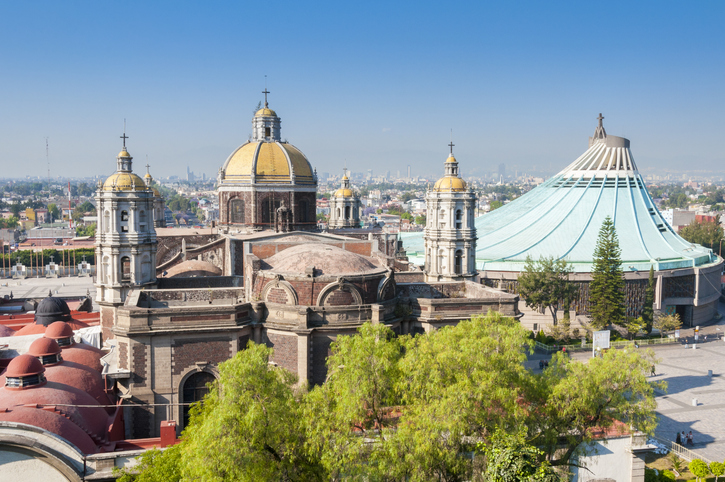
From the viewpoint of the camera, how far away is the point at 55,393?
21.3 metres

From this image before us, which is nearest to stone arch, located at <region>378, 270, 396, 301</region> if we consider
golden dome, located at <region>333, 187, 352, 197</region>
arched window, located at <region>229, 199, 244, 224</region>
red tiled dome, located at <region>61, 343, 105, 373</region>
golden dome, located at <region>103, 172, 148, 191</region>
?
red tiled dome, located at <region>61, 343, 105, 373</region>

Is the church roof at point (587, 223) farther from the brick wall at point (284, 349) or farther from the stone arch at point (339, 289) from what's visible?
the brick wall at point (284, 349)

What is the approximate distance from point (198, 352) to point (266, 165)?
21.6 m

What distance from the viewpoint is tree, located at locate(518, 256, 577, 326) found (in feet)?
151

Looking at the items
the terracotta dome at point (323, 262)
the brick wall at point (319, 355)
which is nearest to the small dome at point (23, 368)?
the terracotta dome at point (323, 262)

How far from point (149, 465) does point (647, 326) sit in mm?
40868

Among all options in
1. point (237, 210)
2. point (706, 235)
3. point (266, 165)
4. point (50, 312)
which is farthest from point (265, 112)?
point (706, 235)

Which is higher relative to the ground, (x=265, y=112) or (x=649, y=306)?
(x=265, y=112)

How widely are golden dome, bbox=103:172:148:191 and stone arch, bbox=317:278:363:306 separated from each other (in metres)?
15.6

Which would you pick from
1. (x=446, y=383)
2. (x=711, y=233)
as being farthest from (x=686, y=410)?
(x=711, y=233)

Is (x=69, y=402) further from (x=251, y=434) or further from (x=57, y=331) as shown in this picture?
(x=251, y=434)

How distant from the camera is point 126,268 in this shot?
33.8 metres

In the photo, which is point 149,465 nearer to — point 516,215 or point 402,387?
point 402,387

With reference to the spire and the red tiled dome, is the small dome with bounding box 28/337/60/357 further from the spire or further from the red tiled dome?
the spire
